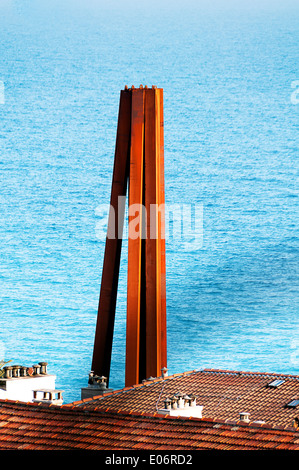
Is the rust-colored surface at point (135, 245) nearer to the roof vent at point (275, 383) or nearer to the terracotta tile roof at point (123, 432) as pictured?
the roof vent at point (275, 383)

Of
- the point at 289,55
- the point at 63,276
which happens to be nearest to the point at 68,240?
the point at 63,276

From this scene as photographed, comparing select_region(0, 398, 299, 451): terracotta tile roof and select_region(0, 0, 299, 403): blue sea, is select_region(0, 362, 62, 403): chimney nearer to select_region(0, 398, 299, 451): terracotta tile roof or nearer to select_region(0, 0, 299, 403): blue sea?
select_region(0, 398, 299, 451): terracotta tile roof

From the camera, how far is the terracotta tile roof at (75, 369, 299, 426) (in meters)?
10.5

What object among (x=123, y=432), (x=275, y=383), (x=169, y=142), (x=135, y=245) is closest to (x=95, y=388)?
(x=135, y=245)

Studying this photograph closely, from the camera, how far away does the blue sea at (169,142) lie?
40.9 m

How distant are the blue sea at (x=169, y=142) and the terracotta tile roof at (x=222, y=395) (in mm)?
25444

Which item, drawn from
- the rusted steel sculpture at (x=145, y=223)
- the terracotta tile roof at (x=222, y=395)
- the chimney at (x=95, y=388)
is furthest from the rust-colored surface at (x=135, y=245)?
the terracotta tile roof at (x=222, y=395)

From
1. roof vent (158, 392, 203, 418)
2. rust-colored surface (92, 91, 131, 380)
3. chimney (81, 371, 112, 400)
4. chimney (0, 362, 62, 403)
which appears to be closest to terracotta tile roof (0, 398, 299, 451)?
roof vent (158, 392, 203, 418)

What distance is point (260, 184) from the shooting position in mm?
46062

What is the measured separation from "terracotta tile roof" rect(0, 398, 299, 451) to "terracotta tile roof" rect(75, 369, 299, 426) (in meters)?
1.65

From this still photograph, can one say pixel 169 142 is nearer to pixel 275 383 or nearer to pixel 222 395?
pixel 275 383

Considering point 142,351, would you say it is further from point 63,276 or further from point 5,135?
point 5,135

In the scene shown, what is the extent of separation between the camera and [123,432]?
7734mm
